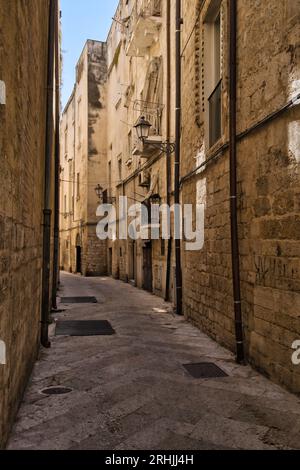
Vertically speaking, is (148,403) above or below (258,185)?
below

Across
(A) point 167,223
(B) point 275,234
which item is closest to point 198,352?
(B) point 275,234

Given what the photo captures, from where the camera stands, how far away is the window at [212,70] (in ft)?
25.7

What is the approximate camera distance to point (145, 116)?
1412 cm

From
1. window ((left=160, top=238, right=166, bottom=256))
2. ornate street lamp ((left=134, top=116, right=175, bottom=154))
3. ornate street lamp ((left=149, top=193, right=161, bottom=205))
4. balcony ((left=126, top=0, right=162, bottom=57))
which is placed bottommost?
window ((left=160, top=238, right=166, bottom=256))

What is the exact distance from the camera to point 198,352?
650 cm

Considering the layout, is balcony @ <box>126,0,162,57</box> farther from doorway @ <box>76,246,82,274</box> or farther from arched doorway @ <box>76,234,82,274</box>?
doorway @ <box>76,246,82,274</box>

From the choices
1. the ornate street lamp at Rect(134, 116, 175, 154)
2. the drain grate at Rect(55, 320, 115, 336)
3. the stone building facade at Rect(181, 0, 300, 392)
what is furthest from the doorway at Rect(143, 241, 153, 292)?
the stone building facade at Rect(181, 0, 300, 392)

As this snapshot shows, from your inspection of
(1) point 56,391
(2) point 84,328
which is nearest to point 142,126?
(2) point 84,328

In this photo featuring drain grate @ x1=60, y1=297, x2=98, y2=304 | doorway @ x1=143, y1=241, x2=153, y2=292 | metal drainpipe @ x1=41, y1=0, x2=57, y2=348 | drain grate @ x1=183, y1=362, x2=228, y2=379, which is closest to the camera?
drain grate @ x1=183, y1=362, x2=228, y2=379

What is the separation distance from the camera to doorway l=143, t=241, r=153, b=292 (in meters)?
15.1

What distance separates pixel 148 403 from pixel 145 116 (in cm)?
1112

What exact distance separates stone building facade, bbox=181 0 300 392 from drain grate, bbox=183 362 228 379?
467mm

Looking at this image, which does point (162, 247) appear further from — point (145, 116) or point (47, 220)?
point (47, 220)

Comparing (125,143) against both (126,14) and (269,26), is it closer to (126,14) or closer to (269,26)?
(126,14)
